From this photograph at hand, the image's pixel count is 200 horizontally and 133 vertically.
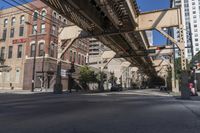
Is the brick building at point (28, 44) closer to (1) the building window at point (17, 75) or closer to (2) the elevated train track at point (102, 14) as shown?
(1) the building window at point (17, 75)

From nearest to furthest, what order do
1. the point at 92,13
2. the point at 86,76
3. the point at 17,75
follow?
1. the point at 92,13
2. the point at 86,76
3. the point at 17,75

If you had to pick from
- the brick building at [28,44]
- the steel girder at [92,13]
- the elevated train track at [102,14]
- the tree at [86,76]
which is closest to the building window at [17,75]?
the brick building at [28,44]

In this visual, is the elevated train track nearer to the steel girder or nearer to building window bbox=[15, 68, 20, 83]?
the steel girder

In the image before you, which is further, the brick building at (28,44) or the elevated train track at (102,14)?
the brick building at (28,44)

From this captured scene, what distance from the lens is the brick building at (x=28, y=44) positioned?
47094mm

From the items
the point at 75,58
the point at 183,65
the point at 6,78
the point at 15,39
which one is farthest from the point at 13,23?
the point at 183,65

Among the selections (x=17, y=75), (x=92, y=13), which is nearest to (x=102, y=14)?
(x=92, y=13)

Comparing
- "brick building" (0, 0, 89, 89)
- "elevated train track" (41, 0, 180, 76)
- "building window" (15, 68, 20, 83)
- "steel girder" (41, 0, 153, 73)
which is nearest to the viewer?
"steel girder" (41, 0, 153, 73)

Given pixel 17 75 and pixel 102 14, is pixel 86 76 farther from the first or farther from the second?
pixel 102 14

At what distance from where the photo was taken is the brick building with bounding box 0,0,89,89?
47.1 metres

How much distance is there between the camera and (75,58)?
190 ft

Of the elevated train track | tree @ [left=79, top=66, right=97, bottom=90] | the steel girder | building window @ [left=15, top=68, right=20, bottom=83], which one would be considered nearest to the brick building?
building window @ [left=15, top=68, right=20, bottom=83]

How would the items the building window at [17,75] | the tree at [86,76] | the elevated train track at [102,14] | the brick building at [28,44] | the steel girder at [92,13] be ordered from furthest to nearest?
the building window at [17,75] → the tree at [86,76] → the brick building at [28,44] → the elevated train track at [102,14] → the steel girder at [92,13]

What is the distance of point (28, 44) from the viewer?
4956cm
